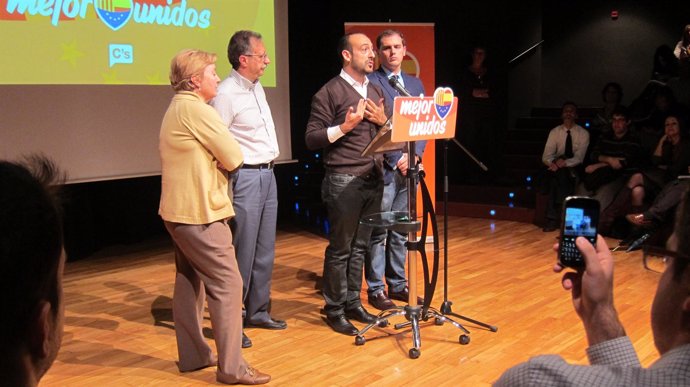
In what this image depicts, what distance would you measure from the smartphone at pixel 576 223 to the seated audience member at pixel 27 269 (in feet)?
3.30

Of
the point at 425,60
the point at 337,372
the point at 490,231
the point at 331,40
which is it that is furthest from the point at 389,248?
the point at 331,40

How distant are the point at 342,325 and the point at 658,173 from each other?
12.5 feet

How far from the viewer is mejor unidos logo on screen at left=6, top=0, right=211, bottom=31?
5023mm

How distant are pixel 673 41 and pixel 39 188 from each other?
10.5m

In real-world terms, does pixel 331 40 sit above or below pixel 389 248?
above

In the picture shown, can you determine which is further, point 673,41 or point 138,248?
point 673,41

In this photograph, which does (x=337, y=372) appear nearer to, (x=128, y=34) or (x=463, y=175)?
(x=128, y=34)

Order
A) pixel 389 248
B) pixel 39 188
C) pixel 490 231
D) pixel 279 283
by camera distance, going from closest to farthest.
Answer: pixel 39 188 < pixel 389 248 < pixel 279 283 < pixel 490 231

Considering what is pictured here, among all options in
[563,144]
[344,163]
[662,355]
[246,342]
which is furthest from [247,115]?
[563,144]

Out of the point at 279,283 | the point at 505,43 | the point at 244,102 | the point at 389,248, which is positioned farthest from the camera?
the point at 505,43

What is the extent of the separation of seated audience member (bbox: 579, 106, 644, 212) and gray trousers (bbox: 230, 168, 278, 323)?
3.85 metres

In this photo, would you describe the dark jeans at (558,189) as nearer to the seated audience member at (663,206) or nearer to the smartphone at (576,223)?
the seated audience member at (663,206)

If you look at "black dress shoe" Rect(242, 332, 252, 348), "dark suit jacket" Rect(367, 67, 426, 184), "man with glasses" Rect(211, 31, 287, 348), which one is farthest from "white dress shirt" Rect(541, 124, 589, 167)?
"black dress shoe" Rect(242, 332, 252, 348)

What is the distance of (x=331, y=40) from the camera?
8.20 metres
